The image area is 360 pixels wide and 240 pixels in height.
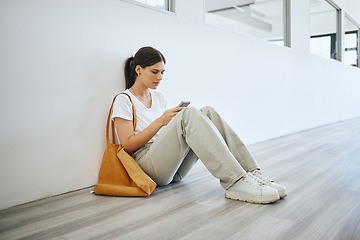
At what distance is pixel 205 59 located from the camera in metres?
2.96

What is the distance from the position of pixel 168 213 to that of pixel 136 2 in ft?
4.59

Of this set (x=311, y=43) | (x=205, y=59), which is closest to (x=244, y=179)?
(x=205, y=59)

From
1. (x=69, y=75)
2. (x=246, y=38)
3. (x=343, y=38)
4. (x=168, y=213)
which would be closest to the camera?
(x=168, y=213)

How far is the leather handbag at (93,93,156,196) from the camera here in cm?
169

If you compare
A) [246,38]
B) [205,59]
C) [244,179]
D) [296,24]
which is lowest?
[244,179]

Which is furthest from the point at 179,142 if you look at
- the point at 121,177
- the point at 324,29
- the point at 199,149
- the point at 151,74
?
the point at 324,29

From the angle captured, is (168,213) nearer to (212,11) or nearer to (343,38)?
(212,11)

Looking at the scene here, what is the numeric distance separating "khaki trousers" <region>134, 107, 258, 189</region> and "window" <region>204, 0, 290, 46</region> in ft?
5.35

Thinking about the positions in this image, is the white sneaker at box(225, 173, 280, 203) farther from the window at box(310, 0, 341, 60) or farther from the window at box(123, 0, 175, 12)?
the window at box(310, 0, 341, 60)

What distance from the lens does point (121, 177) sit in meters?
1.75

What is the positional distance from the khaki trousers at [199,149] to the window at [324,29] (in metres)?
4.32

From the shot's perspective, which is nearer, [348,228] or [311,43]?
[348,228]

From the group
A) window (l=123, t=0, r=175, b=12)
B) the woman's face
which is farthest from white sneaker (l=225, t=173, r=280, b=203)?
window (l=123, t=0, r=175, b=12)

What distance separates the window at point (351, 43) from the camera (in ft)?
24.1
